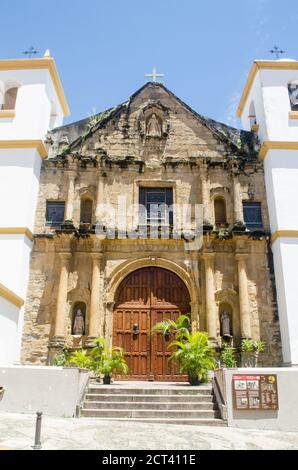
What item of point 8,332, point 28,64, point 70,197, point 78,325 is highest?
point 28,64

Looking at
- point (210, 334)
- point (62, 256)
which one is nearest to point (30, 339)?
point (62, 256)

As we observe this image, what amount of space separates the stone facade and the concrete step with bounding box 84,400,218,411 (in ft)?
11.7

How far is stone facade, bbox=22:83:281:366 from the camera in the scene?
13.4 metres

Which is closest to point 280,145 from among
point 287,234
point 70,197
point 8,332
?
point 287,234

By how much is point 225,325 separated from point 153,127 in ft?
25.5

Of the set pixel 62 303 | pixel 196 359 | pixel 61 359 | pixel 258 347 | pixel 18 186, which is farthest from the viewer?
pixel 18 186

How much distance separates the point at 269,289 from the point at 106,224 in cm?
580

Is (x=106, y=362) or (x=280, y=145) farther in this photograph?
(x=280, y=145)

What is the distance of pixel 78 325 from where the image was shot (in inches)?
529

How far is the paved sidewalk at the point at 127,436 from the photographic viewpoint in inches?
261

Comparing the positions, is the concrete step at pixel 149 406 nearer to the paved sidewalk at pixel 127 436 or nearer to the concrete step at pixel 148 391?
the concrete step at pixel 148 391

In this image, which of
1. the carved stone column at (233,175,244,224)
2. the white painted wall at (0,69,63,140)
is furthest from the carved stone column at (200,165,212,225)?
the white painted wall at (0,69,63,140)

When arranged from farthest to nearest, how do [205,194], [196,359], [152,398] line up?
[205,194] < [196,359] < [152,398]

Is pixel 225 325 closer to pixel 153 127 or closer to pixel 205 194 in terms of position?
pixel 205 194
